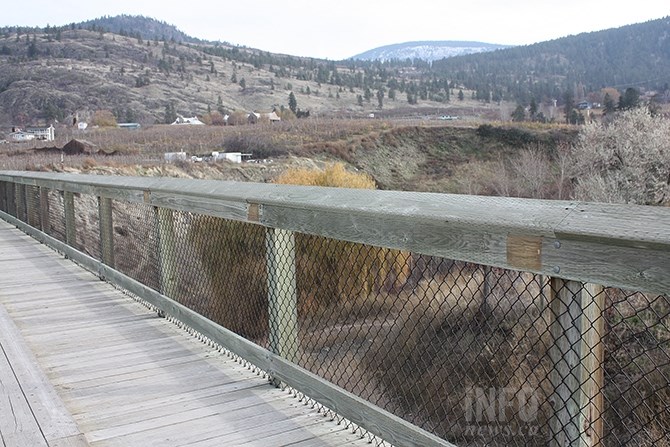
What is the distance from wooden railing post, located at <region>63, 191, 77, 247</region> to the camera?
7582 mm

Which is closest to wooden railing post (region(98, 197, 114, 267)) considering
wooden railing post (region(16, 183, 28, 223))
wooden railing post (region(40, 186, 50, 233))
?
wooden railing post (region(40, 186, 50, 233))

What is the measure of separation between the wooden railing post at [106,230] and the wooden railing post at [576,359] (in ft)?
16.2

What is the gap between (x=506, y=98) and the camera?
6718 inches

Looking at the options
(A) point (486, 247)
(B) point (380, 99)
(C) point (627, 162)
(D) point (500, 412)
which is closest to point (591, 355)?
(A) point (486, 247)

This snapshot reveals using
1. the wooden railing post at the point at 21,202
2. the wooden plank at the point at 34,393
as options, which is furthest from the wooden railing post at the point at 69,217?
the wooden railing post at the point at 21,202

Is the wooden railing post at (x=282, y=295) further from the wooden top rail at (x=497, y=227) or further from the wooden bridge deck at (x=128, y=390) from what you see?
the wooden bridge deck at (x=128, y=390)

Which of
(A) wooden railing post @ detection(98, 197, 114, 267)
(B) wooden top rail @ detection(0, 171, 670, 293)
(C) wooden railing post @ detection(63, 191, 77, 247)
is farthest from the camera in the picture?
(C) wooden railing post @ detection(63, 191, 77, 247)

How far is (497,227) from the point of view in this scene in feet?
7.03

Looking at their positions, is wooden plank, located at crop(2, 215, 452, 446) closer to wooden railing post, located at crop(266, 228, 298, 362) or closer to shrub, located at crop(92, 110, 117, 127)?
wooden railing post, located at crop(266, 228, 298, 362)

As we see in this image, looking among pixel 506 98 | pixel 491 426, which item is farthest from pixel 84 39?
pixel 491 426

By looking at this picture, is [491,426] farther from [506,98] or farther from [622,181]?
[506,98]

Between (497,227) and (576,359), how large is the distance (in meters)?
0.47

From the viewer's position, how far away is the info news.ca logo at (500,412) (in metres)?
9.27

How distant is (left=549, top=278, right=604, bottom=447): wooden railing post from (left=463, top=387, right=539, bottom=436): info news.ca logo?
718 cm
